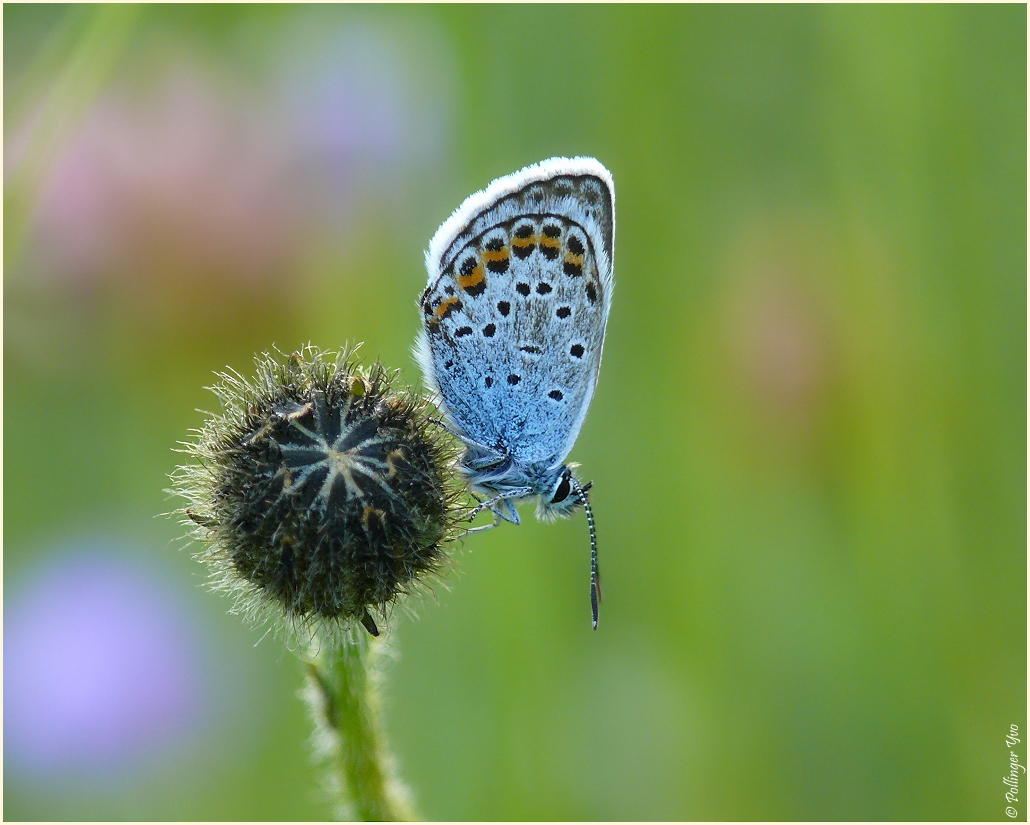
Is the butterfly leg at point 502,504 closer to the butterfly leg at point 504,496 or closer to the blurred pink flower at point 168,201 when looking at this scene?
the butterfly leg at point 504,496

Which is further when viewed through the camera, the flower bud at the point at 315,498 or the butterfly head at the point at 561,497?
the butterfly head at the point at 561,497

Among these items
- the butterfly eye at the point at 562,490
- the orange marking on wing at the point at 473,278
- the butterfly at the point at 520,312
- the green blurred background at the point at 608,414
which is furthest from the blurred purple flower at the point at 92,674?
the orange marking on wing at the point at 473,278

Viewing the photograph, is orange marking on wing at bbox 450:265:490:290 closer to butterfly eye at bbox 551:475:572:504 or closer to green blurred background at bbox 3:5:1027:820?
butterfly eye at bbox 551:475:572:504

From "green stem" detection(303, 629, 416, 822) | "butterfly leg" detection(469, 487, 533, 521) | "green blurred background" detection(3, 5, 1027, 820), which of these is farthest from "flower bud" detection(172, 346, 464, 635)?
"green blurred background" detection(3, 5, 1027, 820)

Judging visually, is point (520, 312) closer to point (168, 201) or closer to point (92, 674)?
point (168, 201)

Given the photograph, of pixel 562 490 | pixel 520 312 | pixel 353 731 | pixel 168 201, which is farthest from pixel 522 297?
pixel 168 201
